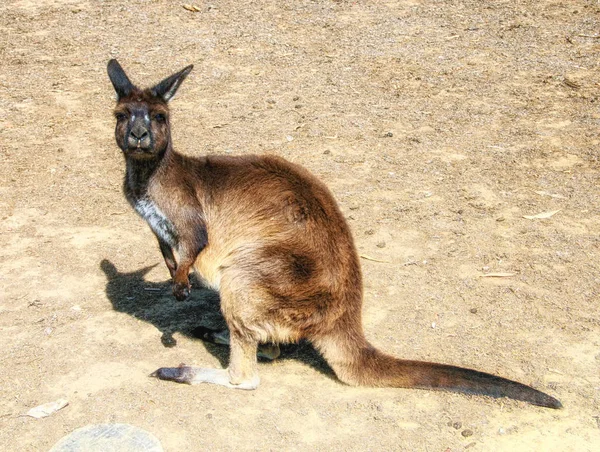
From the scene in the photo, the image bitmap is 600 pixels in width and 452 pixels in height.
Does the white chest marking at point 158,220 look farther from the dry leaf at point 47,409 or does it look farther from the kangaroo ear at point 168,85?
the dry leaf at point 47,409

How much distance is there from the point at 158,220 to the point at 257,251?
71cm

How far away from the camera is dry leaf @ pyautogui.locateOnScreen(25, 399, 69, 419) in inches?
→ 163

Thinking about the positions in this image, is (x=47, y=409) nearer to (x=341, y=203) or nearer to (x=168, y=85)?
(x=168, y=85)

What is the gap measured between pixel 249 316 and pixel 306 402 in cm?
56

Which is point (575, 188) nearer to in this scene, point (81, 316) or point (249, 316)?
point (249, 316)

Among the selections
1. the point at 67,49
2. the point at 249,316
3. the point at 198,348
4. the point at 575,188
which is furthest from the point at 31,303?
the point at 67,49

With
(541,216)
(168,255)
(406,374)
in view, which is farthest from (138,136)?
(541,216)

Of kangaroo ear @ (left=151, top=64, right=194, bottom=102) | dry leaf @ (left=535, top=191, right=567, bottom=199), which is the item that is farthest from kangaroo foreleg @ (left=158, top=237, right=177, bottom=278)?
dry leaf @ (left=535, top=191, right=567, bottom=199)

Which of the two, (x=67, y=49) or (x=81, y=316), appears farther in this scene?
(x=67, y=49)

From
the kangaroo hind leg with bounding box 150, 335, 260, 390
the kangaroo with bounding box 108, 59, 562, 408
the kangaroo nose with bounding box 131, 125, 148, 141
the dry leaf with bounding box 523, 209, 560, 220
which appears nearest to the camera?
the kangaroo with bounding box 108, 59, 562, 408

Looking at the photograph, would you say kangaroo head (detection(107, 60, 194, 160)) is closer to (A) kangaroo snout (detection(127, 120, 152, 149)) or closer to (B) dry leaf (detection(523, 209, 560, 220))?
(A) kangaroo snout (detection(127, 120, 152, 149))

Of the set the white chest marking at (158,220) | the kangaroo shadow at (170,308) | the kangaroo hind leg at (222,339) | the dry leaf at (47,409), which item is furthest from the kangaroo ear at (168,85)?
the dry leaf at (47,409)

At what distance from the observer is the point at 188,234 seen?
4.46m

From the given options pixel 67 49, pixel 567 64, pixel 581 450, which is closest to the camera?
pixel 581 450
